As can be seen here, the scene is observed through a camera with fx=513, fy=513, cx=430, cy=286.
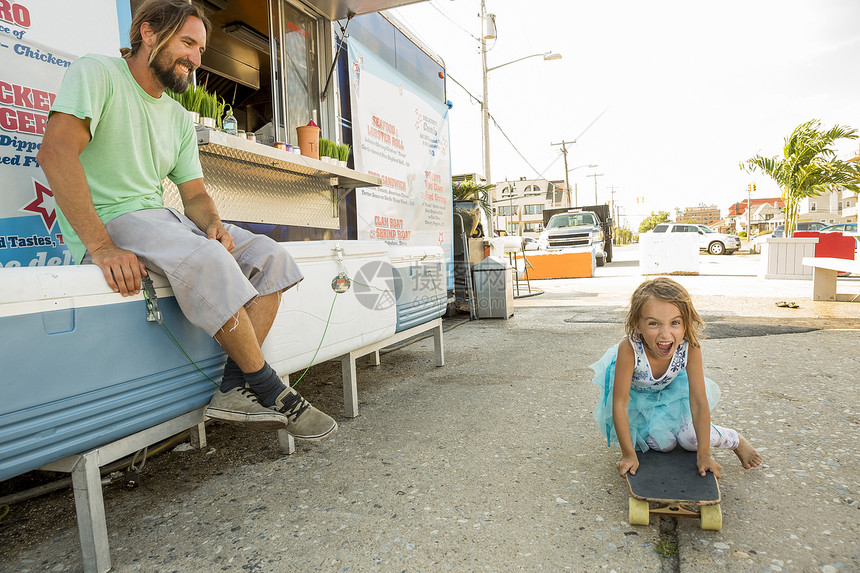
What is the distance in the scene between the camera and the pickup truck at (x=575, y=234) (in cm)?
1631

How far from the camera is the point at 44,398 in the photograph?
4.51ft

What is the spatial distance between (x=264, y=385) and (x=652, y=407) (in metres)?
1.51

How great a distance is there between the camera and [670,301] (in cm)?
187

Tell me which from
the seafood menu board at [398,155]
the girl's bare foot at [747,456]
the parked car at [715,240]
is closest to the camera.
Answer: the girl's bare foot at [747,456]

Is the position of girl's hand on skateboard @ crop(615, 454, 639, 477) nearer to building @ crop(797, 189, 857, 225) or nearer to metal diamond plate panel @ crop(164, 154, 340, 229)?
metal diamond plate panel @ crop(164, 154, 340, 229)

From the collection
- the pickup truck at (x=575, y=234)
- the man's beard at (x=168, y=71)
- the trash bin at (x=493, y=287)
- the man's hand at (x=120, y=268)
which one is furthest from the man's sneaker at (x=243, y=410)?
the pickup truck at (x=575, y=234)

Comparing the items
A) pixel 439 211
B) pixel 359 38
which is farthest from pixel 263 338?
pixel 439 211

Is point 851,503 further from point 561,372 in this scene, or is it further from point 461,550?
point 561,372

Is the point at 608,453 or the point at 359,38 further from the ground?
the point at 359,38

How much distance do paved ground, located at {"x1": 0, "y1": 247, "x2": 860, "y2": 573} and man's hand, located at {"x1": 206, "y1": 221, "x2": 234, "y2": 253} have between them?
1.00 m

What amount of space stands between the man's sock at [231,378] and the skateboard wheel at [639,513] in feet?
4.73

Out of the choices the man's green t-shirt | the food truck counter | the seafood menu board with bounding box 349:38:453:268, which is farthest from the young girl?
the seafood menu board with bounding box 349:38:453:268

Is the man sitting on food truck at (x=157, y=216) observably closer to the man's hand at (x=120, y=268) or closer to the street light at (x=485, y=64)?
the man's hand at (x=120, y=268)

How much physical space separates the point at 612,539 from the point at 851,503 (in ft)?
2.93
